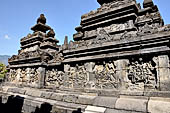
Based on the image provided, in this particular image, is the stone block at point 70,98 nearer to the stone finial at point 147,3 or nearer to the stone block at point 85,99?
the stone block at point 85,99

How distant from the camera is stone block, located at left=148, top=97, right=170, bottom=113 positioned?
2.99 m

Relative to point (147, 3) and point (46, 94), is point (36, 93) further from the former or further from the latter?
point (147, 3)

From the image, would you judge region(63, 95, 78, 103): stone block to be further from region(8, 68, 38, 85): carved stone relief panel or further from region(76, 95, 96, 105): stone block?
region(8, 68, 38, 85): carved stone relief panel

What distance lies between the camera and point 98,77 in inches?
181

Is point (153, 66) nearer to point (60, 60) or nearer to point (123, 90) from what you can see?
point (123, 90)

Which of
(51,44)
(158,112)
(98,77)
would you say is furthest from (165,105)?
(51,44)

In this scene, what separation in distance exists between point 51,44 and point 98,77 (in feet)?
12.8

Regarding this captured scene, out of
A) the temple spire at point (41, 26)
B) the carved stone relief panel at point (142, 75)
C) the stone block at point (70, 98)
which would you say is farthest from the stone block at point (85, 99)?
the temple spire at point (41, 26)

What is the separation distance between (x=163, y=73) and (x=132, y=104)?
3.76 feet

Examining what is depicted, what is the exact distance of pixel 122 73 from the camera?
13.3 ft

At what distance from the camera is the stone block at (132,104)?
3.23m

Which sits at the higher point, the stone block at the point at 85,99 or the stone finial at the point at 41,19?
the stone finial at the point at 41,19

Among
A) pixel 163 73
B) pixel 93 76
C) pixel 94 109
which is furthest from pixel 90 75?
pixel 163 73

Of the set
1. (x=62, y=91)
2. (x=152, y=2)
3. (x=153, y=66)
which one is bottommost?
(x=62, y=91)
